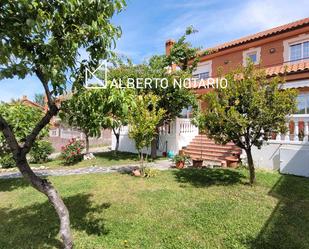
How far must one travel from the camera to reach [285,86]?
13.4m

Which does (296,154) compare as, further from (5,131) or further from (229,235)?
(5,131)

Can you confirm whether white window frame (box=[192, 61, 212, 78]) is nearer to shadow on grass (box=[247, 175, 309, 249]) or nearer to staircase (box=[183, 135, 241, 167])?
staircase (box=[183, 135, 241, 167])

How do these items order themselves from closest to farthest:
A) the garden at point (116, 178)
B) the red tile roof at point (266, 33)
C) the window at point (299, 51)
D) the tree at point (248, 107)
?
the garden at point (116, 178)
the tree at point (248, 107)
the red tile roof at point (266, 33)
the window at point (299, 51)

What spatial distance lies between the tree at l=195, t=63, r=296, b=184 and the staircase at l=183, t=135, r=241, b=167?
176 inches

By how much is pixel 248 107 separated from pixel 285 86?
598 centimetres

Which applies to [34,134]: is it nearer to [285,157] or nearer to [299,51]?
[285,157]

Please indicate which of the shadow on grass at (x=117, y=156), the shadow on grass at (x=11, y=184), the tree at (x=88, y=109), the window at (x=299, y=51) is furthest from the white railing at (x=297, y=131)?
the shadow on grass at (x=11, y=184)

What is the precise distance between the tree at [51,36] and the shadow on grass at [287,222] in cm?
507

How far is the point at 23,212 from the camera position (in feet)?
25.9

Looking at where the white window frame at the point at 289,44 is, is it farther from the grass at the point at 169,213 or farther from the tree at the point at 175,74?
Answer: the grass at the point at 169,213

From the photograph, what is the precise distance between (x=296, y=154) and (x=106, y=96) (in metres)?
9.67

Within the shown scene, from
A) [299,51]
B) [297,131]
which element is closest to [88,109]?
[297,131]

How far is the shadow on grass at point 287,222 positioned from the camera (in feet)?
18.2

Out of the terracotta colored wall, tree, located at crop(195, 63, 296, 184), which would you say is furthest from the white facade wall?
tree, located at crop(195, 63, 296, 184)
